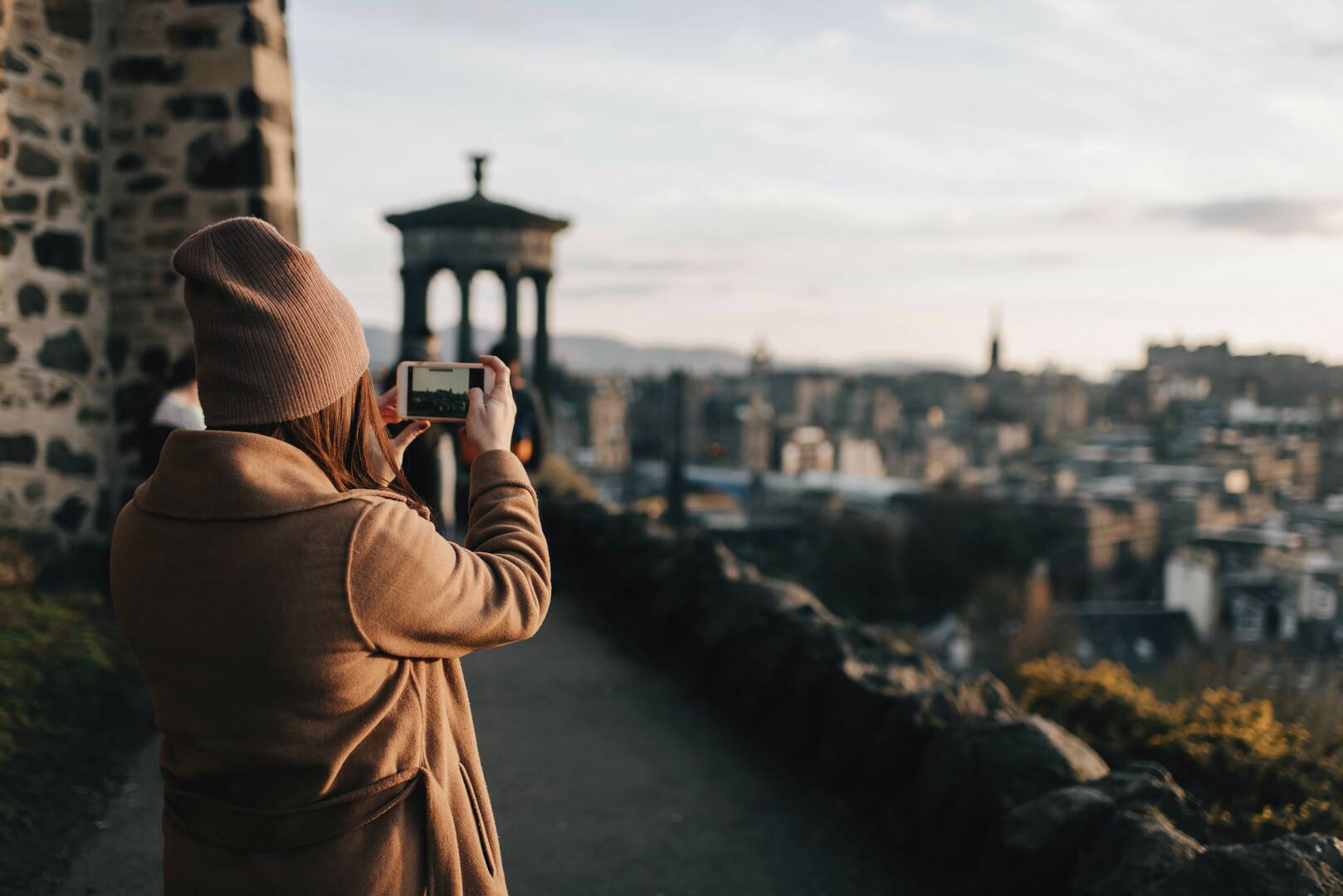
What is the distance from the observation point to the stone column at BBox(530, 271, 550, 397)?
46.5 feet

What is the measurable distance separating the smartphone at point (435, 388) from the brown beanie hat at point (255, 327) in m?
0.37

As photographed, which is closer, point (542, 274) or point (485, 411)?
point (485, 411)

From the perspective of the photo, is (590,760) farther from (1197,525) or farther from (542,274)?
(1197,525)

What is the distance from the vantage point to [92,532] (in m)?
6.14

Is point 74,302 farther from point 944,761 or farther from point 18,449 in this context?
point 944,761

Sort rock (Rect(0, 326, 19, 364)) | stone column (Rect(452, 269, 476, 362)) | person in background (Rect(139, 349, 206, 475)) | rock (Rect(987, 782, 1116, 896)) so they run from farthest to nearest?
1. stone column (Rect(452, 269, 476, 362))
2. rock (Rect(0, 326, 19, 364))
3. person in background (Rect(139, 349, 206, 475))
4. rock (Rect(987, 782, 1116, 896))

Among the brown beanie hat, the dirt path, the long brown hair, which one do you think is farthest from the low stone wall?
the brown beanie hat

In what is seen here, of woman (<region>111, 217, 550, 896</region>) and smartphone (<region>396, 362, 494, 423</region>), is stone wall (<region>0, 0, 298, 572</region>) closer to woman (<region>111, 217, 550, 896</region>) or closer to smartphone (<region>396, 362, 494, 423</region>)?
smartphone (<region>396, 362, 494, 423</region>)

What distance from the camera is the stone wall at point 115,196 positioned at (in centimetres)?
582

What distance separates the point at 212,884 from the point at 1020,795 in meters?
2.64

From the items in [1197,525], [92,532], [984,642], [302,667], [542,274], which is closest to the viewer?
[302,667]

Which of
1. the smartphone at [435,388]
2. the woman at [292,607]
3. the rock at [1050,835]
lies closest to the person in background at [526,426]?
the rock at [1050,835]

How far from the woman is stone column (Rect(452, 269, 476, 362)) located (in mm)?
10741

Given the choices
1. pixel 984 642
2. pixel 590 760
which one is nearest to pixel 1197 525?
pixel 984 642
